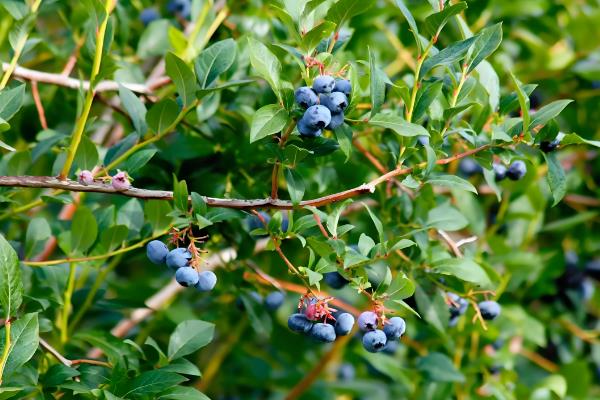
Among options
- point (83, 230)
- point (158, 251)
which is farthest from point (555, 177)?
point (83, 230)

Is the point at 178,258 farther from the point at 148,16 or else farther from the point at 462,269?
the point at 148,16

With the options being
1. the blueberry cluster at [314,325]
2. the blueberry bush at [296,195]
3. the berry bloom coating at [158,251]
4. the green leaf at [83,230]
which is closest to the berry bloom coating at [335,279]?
the blueberry bush at [296,195]

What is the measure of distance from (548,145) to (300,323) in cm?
37

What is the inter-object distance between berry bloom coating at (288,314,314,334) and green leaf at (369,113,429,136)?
0.25 m

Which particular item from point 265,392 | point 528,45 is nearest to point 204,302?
point 265,392

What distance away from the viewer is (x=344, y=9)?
995 mm

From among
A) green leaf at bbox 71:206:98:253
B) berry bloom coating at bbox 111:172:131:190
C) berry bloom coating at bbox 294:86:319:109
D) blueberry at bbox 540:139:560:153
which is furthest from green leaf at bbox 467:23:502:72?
green leaf at bbox 71:206:98:253

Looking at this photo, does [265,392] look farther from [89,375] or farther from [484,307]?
[89,375]

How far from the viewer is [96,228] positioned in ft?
3.79

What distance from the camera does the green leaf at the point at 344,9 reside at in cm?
99

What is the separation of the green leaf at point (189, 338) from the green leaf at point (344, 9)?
42 cm

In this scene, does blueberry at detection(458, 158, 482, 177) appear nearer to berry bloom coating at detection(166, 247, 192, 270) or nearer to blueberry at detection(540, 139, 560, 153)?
blueberry at detection(540, 139, 560, 153)

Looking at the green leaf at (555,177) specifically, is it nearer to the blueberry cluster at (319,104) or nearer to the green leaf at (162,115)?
the blueberry cluster at (319,104)

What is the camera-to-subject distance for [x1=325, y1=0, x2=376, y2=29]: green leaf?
3.24 feet
